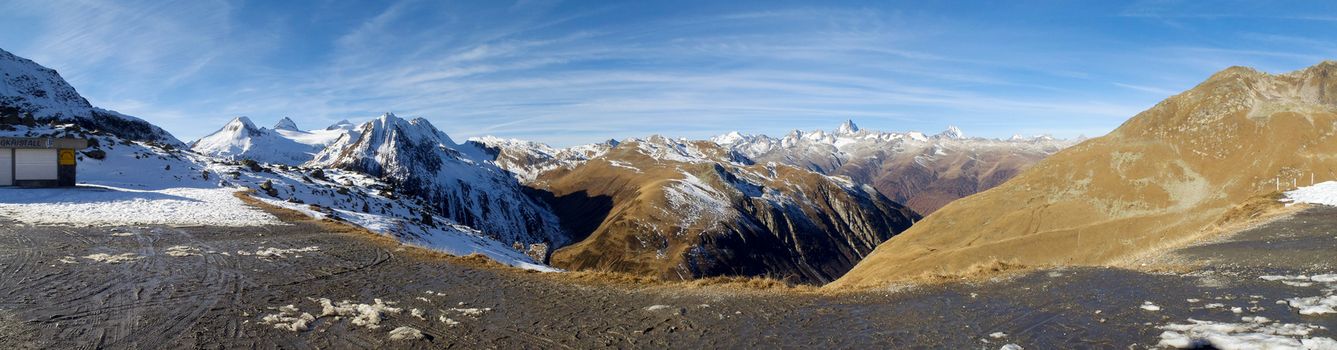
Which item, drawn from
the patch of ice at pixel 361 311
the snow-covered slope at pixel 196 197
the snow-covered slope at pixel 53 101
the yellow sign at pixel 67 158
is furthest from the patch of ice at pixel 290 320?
the snow-covered slope at pixel 53 101

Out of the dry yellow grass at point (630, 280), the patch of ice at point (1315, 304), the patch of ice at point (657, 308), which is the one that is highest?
the patch of ice at point (1315, 304)

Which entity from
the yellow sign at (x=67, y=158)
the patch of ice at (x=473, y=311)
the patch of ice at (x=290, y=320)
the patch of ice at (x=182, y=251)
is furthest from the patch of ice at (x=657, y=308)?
the yellow sign at (x=67, y=158)

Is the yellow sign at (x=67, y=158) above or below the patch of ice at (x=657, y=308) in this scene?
above

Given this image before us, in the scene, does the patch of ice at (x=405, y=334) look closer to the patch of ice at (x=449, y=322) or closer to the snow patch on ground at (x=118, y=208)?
the patch of ice at (x=449, y=322)

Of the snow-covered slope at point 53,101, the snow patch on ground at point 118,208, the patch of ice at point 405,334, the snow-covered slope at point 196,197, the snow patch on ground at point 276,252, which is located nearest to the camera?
the patch of ice at point 405,334

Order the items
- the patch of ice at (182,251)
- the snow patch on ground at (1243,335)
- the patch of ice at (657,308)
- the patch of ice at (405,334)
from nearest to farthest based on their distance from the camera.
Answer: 1. the snow patch on ground at (1243,335)
2. the patch of ice at (405,334)
3. the patch of ice at (657,308)
4. the patch of ice at (182,251)

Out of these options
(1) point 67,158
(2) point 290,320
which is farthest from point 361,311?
(1) point 67,158

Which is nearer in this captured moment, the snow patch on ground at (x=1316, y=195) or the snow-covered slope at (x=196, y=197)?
the snow-covered slope at (x=196, y=197)

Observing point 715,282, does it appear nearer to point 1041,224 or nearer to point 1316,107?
point 1041,224
